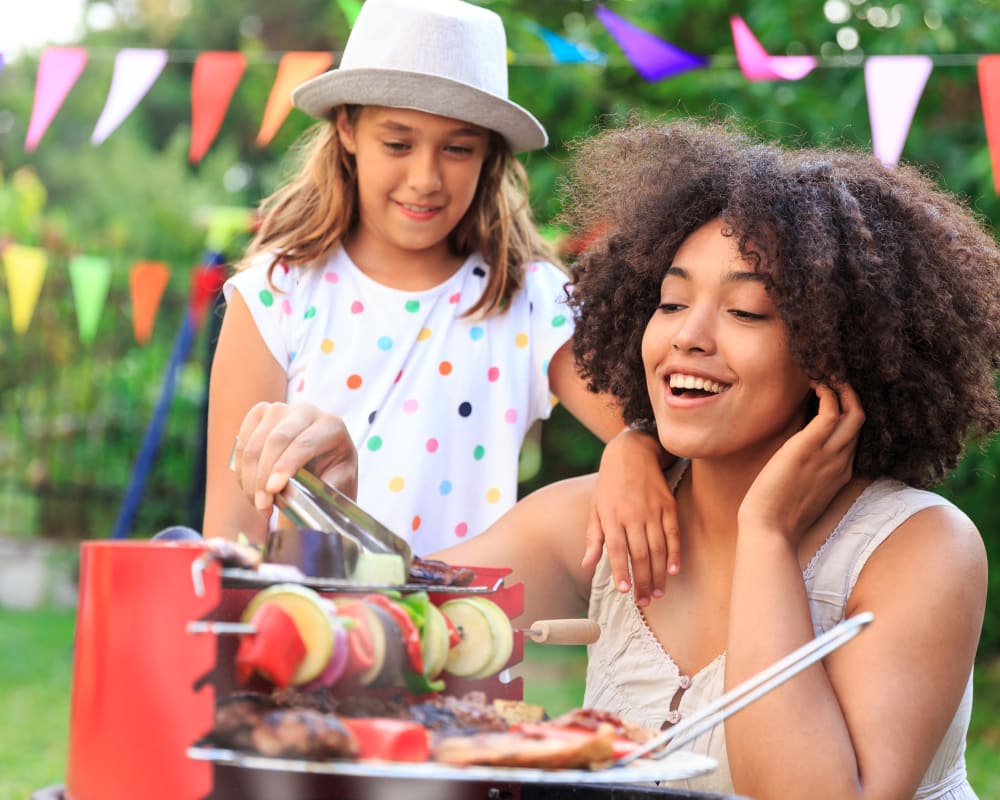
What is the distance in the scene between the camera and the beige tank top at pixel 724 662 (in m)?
1.79

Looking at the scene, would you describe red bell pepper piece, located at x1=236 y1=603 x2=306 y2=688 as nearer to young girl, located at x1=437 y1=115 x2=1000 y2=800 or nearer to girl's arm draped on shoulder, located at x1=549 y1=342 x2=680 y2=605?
young girl, located at x1=437 y1=115 x2=1000 y2=800

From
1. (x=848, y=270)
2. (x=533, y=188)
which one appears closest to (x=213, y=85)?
(x=533, y=188)

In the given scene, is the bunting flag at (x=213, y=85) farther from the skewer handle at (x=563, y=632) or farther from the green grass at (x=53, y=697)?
the skewer handle at (x=563, y=632)

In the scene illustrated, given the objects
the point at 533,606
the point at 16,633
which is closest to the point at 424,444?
the point at 533,606

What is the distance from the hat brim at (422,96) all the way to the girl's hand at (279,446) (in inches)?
42.5

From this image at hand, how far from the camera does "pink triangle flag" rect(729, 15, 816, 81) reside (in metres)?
3.93

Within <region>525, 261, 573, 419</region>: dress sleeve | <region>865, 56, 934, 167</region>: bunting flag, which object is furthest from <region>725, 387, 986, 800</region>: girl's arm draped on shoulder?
<region>865, 56, 934, 167</region>: bunting flag

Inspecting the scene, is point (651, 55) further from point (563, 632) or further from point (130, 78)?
point (563, 632)

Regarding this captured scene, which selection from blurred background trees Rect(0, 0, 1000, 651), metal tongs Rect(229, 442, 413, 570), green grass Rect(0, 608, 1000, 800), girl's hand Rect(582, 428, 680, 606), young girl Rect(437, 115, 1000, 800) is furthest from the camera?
blurred background trees Rect(0, 0, 1000, 651)

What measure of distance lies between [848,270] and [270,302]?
48.7 inches

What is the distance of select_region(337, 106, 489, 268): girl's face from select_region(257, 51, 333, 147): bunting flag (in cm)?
160

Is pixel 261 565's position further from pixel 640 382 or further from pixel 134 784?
pixel 640 382

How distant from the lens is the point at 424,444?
105 inches

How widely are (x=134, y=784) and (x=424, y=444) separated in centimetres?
157
